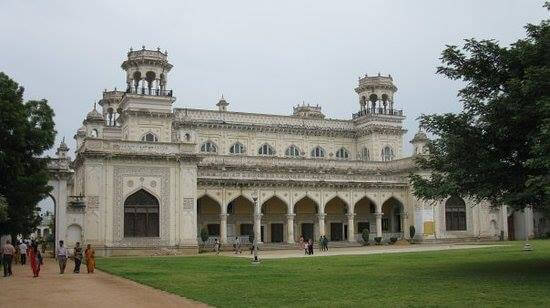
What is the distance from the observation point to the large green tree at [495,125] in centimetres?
2053

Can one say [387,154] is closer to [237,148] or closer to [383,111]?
[383,111]

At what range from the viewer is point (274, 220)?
59.2 meters

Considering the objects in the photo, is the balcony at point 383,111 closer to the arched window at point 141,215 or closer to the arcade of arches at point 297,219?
the arcade of arches at point 297,219

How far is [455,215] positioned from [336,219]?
11852 mm

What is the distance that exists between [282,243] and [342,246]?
5.40 m

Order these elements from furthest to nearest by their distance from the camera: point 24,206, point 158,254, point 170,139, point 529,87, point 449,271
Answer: point 170,139 → point 158,254 → point 24,206 → point 449,271 → point 529,87

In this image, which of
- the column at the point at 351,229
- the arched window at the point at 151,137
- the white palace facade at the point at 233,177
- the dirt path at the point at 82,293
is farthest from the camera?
the column at the point at 351,229

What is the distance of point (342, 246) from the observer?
57094 millimetres

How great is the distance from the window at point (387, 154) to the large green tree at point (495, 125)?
43.1 meters

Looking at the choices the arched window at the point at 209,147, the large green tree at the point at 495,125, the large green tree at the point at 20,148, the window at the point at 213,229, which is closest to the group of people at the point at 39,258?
the large green tree at the point at 20,148

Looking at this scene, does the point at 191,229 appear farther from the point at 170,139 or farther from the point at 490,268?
the point at 490,268

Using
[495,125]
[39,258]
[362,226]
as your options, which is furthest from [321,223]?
[495,125]

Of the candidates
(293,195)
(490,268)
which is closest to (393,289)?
(490,268)

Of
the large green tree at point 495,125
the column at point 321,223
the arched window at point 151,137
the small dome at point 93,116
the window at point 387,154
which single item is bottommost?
the column at point 321,223
